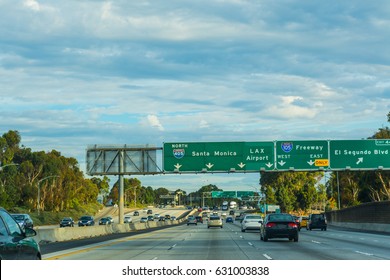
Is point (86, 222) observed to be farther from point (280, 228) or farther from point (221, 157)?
point (280, 228)

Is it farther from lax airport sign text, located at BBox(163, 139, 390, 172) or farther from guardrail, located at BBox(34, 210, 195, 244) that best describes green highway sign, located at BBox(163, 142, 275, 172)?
guardrail, located at BBox(34, 210, 195, 244)

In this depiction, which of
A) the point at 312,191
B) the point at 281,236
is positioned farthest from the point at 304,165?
the point at 312,191

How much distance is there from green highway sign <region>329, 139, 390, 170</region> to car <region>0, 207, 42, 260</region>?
4980 centimetres

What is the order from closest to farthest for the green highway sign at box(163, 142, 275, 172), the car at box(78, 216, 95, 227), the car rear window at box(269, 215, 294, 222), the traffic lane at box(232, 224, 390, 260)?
the traffic lane at box(232, 224, 390, 260), the car rear window at box(269, 215, 294, 222), the green highway sign at box(163, 142, 275, 172), the car at box(78, 216, 95, 227)

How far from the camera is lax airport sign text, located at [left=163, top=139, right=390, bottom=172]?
60750 mm

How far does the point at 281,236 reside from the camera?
1457 inches

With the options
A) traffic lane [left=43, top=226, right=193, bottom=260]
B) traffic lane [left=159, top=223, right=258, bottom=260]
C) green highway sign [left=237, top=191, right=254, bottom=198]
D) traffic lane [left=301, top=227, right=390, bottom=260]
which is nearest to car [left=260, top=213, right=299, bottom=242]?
traffic lane [left=301, top=227, right=390, bottom=260]

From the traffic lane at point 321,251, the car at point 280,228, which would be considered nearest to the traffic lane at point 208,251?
the traffic lane at point 321,251

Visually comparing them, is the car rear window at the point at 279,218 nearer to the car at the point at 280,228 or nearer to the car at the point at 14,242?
the car at the point at 280,228

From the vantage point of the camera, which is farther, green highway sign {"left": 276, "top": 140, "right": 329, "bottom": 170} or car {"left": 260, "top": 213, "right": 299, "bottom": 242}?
green highway sign {"left": 276, "top": 140, "right": 329, "bottom": 170}

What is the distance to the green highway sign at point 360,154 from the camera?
60625 mm

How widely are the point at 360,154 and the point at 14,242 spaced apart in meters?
51.6

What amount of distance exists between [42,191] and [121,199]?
63497 millimetres

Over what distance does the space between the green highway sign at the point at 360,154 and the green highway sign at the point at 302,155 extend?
0.82 meters
